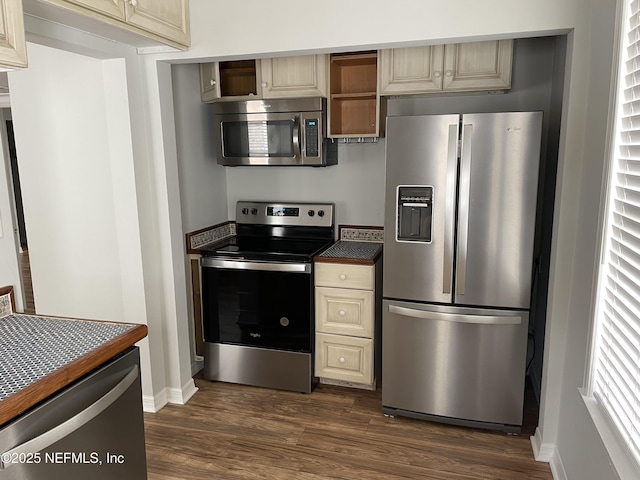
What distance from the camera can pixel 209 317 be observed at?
10.9 feet

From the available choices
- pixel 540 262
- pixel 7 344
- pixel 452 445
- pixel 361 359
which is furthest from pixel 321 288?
pixel 7 344

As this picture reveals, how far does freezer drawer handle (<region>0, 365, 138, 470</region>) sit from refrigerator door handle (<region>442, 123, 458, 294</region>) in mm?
1611

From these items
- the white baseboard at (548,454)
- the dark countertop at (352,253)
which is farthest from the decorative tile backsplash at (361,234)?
the white baseboard at (548,454)

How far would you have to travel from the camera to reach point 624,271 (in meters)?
1.60

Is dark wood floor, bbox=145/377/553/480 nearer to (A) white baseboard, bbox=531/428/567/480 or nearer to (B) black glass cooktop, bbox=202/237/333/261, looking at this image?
(A) white baseboard, bbox=531/428/567/480

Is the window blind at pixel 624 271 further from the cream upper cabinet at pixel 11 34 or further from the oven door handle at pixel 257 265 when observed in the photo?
the cream upper cabinet at pixel 11 34

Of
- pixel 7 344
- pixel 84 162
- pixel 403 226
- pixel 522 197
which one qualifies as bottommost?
pixel 7 344

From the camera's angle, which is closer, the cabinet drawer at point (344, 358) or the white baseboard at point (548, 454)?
the white baseboard at point (548, 454)

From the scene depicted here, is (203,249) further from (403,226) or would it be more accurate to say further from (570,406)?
(570,406)

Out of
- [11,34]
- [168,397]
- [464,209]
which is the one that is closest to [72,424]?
[11,34]

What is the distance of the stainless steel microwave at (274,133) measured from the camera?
317 centimetres

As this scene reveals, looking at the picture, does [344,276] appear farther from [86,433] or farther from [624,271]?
[86,433]

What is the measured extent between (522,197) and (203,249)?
2007 millimetres

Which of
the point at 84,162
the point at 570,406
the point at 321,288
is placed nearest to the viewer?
the point at 570,406
